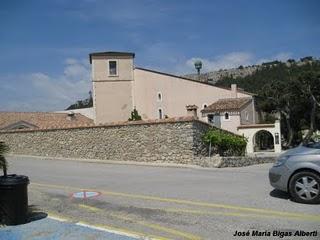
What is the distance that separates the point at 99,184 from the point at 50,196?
2.23 meters

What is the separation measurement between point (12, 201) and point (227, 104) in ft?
131

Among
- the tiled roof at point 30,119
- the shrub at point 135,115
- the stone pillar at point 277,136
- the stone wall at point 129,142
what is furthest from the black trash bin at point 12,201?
the shrub at point 135,115

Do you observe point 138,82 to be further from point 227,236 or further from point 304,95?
point 227,236

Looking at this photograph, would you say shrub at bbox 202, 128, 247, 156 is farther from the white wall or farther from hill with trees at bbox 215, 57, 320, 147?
hill with trees at bbox 215, 57, 320, 147

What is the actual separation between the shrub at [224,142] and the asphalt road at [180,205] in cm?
478

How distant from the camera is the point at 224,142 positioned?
2080 cm

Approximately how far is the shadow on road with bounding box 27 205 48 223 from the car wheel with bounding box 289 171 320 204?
491cm

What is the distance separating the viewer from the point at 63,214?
30.2 feet

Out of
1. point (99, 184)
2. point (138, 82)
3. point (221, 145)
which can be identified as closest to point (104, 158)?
point (221, 145)

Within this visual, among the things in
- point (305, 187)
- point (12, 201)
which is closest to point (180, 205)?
point (305, 187)

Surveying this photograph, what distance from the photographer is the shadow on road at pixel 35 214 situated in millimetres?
8758

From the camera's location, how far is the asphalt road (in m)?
7.52

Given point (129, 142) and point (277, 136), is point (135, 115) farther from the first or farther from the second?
point (129, 142)

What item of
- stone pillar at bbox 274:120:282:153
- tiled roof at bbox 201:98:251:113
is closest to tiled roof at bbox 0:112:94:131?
tiled roof at bbox 201:98:251:113
